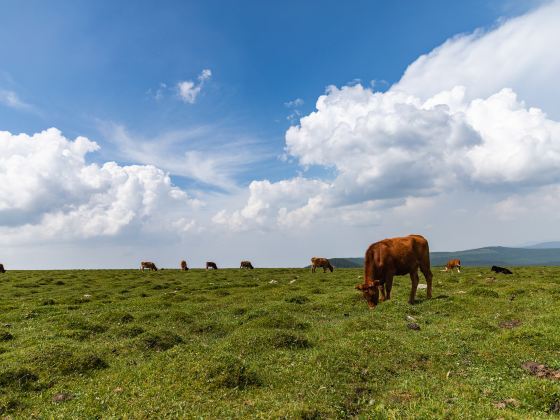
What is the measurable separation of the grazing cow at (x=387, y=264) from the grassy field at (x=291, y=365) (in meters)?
1.19

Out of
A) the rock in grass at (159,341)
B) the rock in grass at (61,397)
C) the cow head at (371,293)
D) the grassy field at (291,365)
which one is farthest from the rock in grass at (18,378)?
the cow head at (371,293)

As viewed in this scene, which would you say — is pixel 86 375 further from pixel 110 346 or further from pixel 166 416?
pixel 166 416

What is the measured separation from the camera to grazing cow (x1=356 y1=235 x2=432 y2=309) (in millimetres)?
20688

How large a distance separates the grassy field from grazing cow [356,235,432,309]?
1.19 metres

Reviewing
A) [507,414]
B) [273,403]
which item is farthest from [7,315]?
[507,414]

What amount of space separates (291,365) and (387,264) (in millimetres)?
11027

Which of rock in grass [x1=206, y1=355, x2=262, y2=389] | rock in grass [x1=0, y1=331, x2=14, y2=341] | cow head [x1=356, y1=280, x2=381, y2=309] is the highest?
cow head [x1=356, y1=280, x2=381, y2=309]

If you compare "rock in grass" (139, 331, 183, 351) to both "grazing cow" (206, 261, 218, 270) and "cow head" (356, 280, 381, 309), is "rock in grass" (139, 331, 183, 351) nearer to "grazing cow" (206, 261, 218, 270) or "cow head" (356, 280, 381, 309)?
"cow head" (356, 280, 381, 309)

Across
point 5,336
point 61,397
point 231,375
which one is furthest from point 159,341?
point 5,336

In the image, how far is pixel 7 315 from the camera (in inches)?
850

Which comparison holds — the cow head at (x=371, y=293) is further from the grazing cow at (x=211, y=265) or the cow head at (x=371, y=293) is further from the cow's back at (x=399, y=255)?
the grazing cow at (x=211, y=265)

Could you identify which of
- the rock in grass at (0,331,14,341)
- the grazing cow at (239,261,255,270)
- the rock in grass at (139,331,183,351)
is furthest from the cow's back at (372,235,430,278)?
the grazing cow at (239,261,255,270)

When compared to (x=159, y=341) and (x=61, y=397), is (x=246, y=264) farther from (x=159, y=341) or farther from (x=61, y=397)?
(x=61, y=397)

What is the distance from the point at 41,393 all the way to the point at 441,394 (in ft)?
35.0
